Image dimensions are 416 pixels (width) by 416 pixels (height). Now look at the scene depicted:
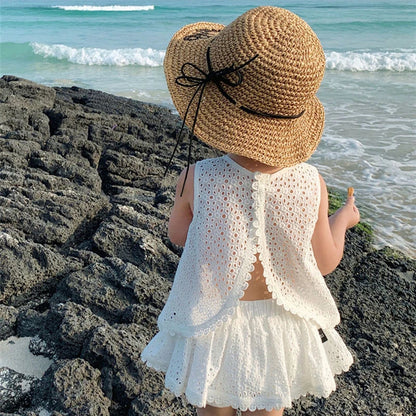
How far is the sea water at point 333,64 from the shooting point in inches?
239

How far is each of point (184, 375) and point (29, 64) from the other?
51.9 ft

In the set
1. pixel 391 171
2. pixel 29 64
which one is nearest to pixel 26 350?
pixel 391 171

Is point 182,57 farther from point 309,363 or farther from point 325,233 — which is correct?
point 309,363

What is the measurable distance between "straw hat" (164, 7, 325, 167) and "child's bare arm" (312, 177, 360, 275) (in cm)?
19

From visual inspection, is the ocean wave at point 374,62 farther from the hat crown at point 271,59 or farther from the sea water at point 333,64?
the hat crown at point 271,59

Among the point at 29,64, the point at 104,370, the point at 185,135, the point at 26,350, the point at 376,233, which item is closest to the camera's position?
the point at 104,370

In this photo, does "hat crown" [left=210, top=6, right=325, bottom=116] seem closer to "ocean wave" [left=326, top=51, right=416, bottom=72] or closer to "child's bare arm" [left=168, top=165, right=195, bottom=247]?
"child's bare arm" [left=168, top=165, right=195, bottom=247]

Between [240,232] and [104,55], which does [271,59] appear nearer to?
[240,232]

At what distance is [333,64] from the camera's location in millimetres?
14242

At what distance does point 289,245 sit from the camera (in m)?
1.54

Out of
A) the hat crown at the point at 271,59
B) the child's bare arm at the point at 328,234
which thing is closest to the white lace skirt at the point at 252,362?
the child's bare arm at the point at 328,234

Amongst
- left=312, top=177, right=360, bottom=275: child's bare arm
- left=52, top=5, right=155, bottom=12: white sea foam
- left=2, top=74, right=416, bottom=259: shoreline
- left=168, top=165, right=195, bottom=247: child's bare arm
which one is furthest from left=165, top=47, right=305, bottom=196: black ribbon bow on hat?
left=52, top=5, right=155, bottom=12: white sea foam

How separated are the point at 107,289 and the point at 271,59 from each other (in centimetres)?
183

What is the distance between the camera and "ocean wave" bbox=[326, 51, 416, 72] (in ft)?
45.5
